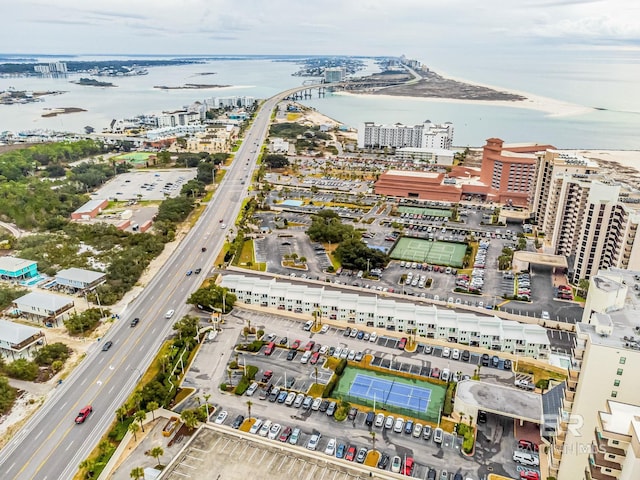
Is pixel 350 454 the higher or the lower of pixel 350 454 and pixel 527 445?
the lower

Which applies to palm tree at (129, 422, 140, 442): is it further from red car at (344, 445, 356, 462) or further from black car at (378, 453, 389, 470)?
black car at (378, 453, 389, 470)

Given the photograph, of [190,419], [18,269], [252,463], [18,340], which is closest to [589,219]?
[252,463]

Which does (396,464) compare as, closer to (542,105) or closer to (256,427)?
(256,427)

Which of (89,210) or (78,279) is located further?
(89,210)

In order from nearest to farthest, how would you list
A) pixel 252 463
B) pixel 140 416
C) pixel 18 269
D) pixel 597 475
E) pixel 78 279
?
pixel 597 475
pixel 252 463
pixel 140 416
pixel 78 279
pixel 18 269

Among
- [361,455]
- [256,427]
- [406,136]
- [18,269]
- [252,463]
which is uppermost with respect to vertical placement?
[406,136]

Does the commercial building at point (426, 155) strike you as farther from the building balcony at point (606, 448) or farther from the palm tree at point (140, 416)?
the building balcony at point (606, 448)

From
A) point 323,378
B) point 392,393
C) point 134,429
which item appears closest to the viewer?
point 134,429
